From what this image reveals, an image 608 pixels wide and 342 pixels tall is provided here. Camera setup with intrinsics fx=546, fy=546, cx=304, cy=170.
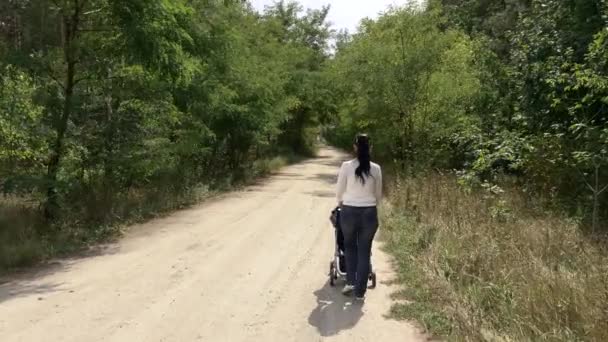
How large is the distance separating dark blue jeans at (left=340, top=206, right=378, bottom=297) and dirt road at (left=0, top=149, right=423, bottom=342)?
0.37 m

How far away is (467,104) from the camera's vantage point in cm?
1884

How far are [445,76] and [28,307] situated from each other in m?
14.6

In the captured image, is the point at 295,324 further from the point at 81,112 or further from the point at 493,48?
the point at 493,48

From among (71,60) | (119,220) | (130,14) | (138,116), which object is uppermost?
(130,14)

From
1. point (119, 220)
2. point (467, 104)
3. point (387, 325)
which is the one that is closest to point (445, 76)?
point (467, 104)

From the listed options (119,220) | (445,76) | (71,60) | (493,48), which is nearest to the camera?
(71,60)

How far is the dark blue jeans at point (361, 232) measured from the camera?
22.7 feet

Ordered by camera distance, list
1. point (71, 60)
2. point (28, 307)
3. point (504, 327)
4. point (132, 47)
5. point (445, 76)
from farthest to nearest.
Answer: point (445, 76) → point (71, 60) → point (132, 47) → point (28, 307) → point (504, 327)

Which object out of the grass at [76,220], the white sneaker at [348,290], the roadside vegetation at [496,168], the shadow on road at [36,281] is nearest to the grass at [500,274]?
the roadside vegetation at [496,168]

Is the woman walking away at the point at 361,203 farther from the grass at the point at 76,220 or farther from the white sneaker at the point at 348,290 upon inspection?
the grass at the point at 76,220

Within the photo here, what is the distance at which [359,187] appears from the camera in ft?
22.7

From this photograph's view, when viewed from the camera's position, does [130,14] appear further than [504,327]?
Yes

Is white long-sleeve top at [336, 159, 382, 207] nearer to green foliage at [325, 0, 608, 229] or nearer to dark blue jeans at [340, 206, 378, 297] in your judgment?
dark blue jeans at [340, 206, 378, 297]

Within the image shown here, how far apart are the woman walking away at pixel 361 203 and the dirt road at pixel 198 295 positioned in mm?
590
